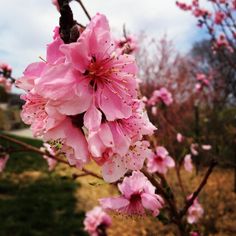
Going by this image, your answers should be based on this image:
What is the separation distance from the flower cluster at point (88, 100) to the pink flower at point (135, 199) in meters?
0.49

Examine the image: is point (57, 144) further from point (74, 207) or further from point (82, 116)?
point (74, 207)

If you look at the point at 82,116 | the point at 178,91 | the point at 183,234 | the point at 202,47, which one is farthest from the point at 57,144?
the point at 202,47

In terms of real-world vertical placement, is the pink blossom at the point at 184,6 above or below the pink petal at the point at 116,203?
above

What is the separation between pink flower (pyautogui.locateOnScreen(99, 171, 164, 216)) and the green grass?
325 cm

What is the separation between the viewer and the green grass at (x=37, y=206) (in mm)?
5016

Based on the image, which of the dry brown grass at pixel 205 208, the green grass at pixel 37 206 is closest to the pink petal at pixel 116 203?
the dry brown grass at pixel 205 208

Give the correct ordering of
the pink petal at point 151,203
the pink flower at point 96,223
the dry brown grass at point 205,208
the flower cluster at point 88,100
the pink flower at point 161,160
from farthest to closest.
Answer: the dry brown grass at point 205,208 < the pink flower at point 161,160 < the pink flower at point 96,223 < the pink petal at point 151,203 < the flower cluster at point 88,100

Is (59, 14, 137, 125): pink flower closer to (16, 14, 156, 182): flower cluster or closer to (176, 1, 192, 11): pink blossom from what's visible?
(16, 14, 156, 182): flower cluster

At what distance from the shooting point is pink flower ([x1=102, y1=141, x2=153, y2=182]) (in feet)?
2.83

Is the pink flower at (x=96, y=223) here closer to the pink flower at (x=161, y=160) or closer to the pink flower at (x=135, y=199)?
the pink flower at (x=161, y=160)

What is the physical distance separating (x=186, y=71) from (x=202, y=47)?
6.96 m

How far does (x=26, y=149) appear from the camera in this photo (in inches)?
84.4

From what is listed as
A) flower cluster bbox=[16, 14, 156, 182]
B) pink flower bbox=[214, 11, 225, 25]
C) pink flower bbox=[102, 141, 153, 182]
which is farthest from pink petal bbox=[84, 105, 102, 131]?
pink flower bbox=[214, 11, 225, 25]

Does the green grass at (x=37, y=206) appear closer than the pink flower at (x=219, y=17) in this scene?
Yes
